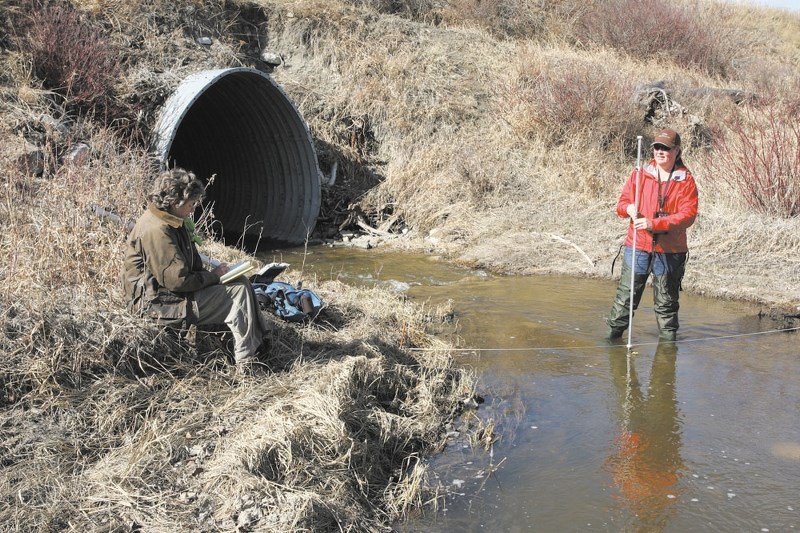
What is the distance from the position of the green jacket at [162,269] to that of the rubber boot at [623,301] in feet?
12.2

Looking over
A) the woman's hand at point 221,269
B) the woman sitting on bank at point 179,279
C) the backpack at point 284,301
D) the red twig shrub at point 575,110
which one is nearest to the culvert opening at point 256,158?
the red twig shrub at point 575,110

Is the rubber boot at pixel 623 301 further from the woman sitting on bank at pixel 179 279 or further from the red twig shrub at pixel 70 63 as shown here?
the red twig shrub at pixel 70 63

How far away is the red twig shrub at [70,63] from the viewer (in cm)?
1145

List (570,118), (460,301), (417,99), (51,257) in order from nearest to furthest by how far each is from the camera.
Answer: (51,257)
(460,301)
(570,118)
(417,99)

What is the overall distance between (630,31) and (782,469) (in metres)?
18.8

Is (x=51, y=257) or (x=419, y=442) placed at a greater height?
(x=51, y=257)

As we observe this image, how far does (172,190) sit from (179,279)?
0.55m

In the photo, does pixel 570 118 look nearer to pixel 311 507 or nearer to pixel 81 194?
pixel 81 194

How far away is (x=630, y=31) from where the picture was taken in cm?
2153

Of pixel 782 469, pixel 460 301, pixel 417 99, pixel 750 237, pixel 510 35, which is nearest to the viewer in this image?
pixel 782 469

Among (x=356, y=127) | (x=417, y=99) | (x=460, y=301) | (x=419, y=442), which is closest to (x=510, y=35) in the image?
(x=417, y=99)

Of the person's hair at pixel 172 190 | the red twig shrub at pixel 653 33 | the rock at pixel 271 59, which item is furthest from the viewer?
the red twig shrub at pixel 653 33

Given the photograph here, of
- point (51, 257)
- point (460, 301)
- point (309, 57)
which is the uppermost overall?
point (309, 57)

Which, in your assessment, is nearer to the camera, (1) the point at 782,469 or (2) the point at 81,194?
(1) the point at 782,469
